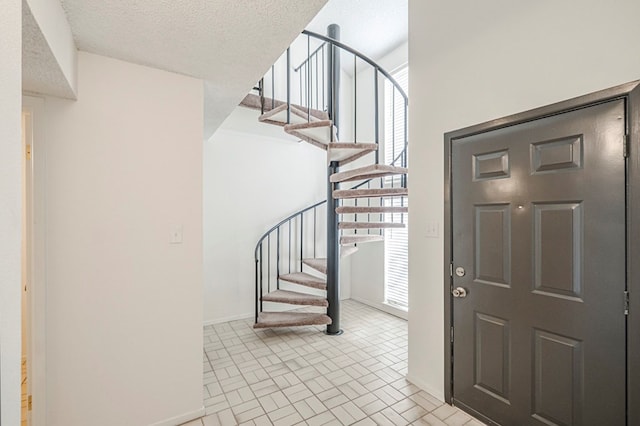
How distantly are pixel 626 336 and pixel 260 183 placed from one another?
363 cm

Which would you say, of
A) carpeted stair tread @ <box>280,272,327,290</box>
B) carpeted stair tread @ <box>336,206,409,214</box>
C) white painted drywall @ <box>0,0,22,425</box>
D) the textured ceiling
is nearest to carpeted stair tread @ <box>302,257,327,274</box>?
carpeted stair tread @ <box>280,272,327,290</box>

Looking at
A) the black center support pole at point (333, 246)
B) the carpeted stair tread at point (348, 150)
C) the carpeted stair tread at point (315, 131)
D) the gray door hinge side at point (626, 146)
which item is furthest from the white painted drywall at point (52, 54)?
the gray door hinge side at point (626, 146)

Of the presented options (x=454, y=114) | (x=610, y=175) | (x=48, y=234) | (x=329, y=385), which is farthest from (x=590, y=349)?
(x=48, y=234)

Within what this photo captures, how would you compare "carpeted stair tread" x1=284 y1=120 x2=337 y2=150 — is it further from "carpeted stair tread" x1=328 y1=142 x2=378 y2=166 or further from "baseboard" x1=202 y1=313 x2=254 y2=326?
"baseboard" x1=202 y1=313 x2=254 y2=326

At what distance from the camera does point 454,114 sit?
2.07m

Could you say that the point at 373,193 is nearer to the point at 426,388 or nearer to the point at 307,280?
the point at 307,280

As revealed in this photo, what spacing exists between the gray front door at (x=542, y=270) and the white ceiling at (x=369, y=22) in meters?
2.51

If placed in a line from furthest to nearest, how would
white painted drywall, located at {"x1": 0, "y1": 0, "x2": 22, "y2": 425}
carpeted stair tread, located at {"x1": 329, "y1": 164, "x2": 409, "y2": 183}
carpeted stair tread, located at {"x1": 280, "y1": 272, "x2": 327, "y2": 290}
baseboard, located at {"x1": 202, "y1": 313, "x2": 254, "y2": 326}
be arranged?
baseboard, located at {"x1": 202, "y1": 313, "x2": 254, "y2": 326}, carpeted stair tread, located at {"x1": 280, "y1": 272, "x2": 327, "y2": 290}, carpeted stair tread, located at {"x1": 329, "y1": 164, "x2": 409, "y2": 183}, white painted drywall, located at {"x1": 0, "y1": 0, "x2": 22, "y2": 425}

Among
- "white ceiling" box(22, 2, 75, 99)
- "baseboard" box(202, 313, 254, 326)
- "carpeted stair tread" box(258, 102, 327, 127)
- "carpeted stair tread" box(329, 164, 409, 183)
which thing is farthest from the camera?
"baseboard" box(202, 313, 254, 326)

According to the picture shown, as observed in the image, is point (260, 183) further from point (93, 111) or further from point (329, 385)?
point (329, 385)

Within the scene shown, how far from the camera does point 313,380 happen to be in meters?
2.45

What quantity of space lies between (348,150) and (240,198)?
1727 millimetres

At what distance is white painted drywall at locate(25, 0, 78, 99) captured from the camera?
3.79 feet

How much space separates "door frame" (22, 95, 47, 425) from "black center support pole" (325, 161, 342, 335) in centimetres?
241
